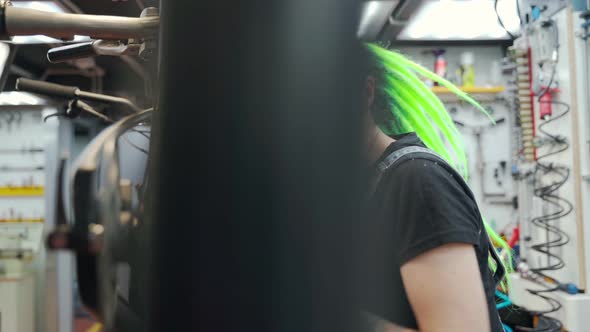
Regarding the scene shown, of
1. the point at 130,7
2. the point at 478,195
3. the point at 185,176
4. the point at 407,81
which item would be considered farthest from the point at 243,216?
the point at 478,195

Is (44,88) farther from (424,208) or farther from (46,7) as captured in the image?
(46,7)

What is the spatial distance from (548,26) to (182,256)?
324cm

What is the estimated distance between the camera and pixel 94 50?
57cm

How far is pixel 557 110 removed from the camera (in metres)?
2.91

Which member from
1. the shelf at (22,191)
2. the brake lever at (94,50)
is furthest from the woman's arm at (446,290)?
the shelf at (22,191)

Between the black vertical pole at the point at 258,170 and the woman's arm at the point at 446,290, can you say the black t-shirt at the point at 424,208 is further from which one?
the black vertical pole at the point at 258,170

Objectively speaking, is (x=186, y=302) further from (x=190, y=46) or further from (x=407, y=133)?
(x=407, y=133)

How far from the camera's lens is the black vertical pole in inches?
7.1

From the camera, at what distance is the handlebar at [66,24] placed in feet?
1.04

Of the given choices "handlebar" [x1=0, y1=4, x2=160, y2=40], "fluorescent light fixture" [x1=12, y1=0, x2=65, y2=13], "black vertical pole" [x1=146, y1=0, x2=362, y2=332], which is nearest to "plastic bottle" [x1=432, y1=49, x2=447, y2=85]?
"fluorescent light fixture" [x1=12, y1=0, x2=65, y2=13]

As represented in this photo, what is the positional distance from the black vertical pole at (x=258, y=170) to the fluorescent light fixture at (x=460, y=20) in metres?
3.02

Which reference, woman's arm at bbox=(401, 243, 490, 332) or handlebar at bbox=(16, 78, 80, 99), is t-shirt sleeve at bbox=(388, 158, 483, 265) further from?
handlebar at bbox=(16, 78, 80, 99)

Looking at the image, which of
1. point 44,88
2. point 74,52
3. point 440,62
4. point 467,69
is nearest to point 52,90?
point 44,88

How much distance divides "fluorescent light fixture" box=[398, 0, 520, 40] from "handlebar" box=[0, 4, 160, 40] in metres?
2.88
